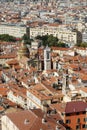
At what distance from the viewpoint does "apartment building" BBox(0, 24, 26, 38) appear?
92.3m

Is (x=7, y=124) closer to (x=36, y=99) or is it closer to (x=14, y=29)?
(x=36, y=99)

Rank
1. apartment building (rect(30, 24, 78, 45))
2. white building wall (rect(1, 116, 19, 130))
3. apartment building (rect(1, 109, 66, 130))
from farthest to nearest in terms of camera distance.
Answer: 1. apartment building (rect(30, 24, 78, 45))
2. white building wall (rect(1, 116, 19, 130))
3. apartment building (rect(1, 109, 66, 130))

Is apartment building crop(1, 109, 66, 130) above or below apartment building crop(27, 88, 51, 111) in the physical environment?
above

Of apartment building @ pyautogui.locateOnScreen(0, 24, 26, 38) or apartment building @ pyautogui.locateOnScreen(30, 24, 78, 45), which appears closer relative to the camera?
apartment building @ pyautogui.locateOnScreen(30, 24, 78, 45)

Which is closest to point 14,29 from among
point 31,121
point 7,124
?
point 7,124

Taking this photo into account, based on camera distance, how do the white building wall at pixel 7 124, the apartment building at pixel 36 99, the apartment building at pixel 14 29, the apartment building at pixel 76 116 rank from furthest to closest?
1. the apartment building at pixel 14 29
2. the apartment building at pixel 36 99
3. the apartment building at pixel 76 116
4. the white building wall at pixel 7 124

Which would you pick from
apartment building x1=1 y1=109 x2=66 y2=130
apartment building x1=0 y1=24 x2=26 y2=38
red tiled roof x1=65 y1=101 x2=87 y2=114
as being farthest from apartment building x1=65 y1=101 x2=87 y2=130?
apartment building x1=0 y1=24 x2=26 y2=38

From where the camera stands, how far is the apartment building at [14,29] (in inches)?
3635

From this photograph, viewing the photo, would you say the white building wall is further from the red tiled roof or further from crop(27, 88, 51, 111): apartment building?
crop(27, 88, 51, 111): apartment building

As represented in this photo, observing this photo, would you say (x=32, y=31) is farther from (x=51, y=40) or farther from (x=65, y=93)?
(x=65, y=93)

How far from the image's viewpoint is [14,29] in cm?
9319

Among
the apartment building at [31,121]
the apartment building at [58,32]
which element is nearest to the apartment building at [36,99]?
the apartment building at [31,121]

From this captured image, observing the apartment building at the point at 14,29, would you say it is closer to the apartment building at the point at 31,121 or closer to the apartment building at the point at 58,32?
the apartment building at the point at 58,32

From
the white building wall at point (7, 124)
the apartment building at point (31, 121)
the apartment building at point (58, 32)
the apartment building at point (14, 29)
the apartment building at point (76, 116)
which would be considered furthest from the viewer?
the apartment building at point (14, 29)
